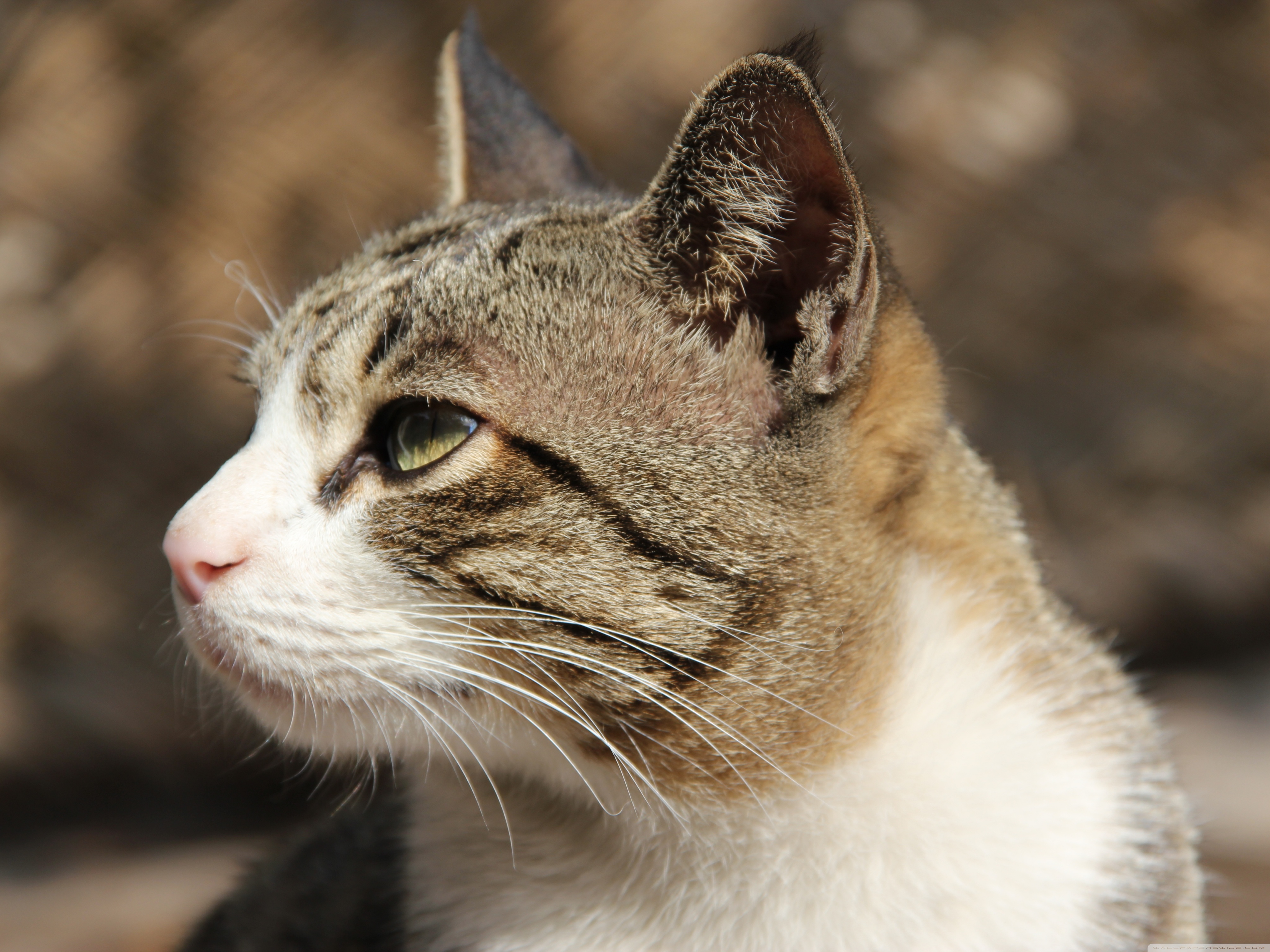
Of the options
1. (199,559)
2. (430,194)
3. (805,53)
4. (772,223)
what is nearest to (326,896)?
(199,559)

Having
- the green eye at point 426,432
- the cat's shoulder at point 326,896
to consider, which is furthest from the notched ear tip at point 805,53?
the cat's shoulder at point 326,896

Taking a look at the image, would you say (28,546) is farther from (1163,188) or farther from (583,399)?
(1163,188)

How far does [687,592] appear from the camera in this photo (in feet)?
4.65

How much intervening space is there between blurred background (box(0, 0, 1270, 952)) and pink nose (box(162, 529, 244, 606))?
1.96 metres

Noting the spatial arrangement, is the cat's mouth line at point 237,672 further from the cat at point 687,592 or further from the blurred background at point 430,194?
the blurred background at point 430,194

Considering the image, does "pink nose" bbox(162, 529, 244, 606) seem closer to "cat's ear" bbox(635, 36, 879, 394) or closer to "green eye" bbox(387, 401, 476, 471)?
"green eye" bbox(387, 401, 476, 471)

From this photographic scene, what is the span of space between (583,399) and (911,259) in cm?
236

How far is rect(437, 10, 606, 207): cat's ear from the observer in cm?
213

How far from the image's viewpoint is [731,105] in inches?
53.2

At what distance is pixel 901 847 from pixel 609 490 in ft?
2.19

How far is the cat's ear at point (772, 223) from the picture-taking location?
4.39 ft

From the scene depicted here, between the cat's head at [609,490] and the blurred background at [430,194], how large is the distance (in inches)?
72.4

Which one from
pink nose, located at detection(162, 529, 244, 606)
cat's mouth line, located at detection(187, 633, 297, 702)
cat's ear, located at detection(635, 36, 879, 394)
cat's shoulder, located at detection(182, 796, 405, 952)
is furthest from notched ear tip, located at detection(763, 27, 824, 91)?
cat's shoulder, located at detection(182, 796, 405, 952)

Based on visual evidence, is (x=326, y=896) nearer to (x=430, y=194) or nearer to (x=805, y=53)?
(x=805, y=53)
